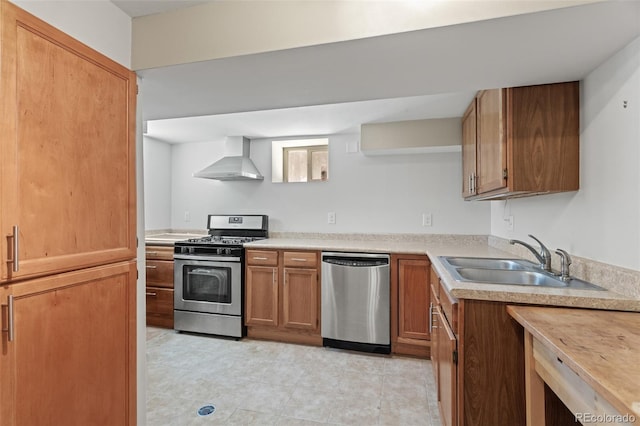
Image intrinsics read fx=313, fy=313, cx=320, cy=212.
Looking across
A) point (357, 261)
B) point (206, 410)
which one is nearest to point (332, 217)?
point (357, 261)

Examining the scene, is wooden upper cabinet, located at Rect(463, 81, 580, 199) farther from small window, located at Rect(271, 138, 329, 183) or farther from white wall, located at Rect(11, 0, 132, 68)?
small window, located at Rect(271, 138, 329, 183)

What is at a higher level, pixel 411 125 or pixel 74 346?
pixel 411 125

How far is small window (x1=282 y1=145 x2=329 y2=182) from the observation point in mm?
3760

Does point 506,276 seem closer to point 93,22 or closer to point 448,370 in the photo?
point 448,370

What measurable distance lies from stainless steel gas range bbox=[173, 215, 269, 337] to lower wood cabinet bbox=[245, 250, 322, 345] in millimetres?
107

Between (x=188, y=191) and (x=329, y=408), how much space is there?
10.4ft

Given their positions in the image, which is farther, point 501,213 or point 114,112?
point 501,213

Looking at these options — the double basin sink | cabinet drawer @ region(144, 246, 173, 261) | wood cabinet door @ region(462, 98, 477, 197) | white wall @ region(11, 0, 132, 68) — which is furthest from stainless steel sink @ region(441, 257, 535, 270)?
cabinet drawer @ region(144, 246, 173, 261)

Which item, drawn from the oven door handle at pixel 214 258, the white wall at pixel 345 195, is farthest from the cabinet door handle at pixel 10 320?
the white wall at pixel 345 195

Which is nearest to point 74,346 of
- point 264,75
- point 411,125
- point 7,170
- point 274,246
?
point 7,170

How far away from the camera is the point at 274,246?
301cm

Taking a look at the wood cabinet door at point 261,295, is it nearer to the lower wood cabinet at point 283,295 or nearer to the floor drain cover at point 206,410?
the lower wood cabinet at point 283,295

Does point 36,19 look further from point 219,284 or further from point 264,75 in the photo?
point 219,284

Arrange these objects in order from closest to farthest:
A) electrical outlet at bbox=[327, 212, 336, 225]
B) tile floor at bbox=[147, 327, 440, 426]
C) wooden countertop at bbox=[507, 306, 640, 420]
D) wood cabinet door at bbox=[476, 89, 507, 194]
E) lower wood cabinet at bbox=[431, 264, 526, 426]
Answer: wooden countertop at bbox=[507, 306, 640, 420] < lower wood cabinet at bbox=[431, 264, 526, 426] < wood cabinet door at bbox=[476, 89, 507, 194] < tile floor at bbox=[147, 327, 440, 426] < electrical outlet at bbox=[327, 212, 336, 225]
